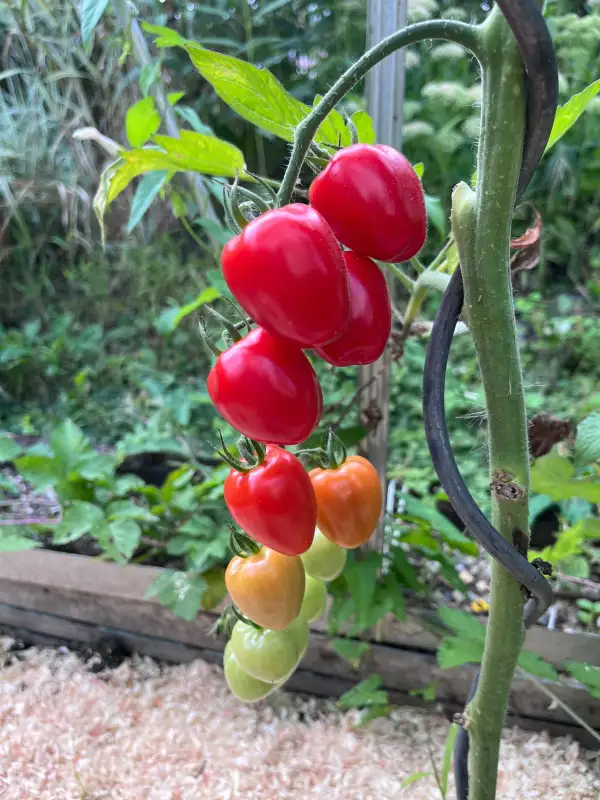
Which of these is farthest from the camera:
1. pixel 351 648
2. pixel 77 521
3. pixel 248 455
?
pixel 77 521

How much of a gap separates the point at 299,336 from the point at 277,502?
0.11 metres

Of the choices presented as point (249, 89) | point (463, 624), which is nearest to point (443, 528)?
point (463, 624)

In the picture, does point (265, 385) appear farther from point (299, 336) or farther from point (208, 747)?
point (208, 747)

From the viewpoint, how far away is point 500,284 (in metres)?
0.25

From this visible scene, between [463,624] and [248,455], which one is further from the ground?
[248,455]

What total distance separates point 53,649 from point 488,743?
2.76 ft

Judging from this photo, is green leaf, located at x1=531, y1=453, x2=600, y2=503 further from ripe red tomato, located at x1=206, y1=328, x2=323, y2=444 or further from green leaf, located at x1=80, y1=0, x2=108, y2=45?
green leaf, located at x1=80, y1=0, x2=108, y2=45

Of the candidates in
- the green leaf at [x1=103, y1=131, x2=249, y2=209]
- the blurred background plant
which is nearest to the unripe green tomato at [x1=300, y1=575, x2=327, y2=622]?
the green leaf at [x1=103, y1=131, x2=249, y2=209]

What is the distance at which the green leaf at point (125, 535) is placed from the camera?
833 mm

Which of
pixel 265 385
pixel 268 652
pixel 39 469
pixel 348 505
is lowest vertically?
pixel 39 469

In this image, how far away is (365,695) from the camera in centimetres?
76

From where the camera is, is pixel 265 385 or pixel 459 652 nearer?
pixel 265 385

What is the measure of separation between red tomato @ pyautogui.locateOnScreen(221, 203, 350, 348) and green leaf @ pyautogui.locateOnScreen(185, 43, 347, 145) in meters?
0.12

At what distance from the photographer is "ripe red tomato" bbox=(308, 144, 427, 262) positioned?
10.3 inches
